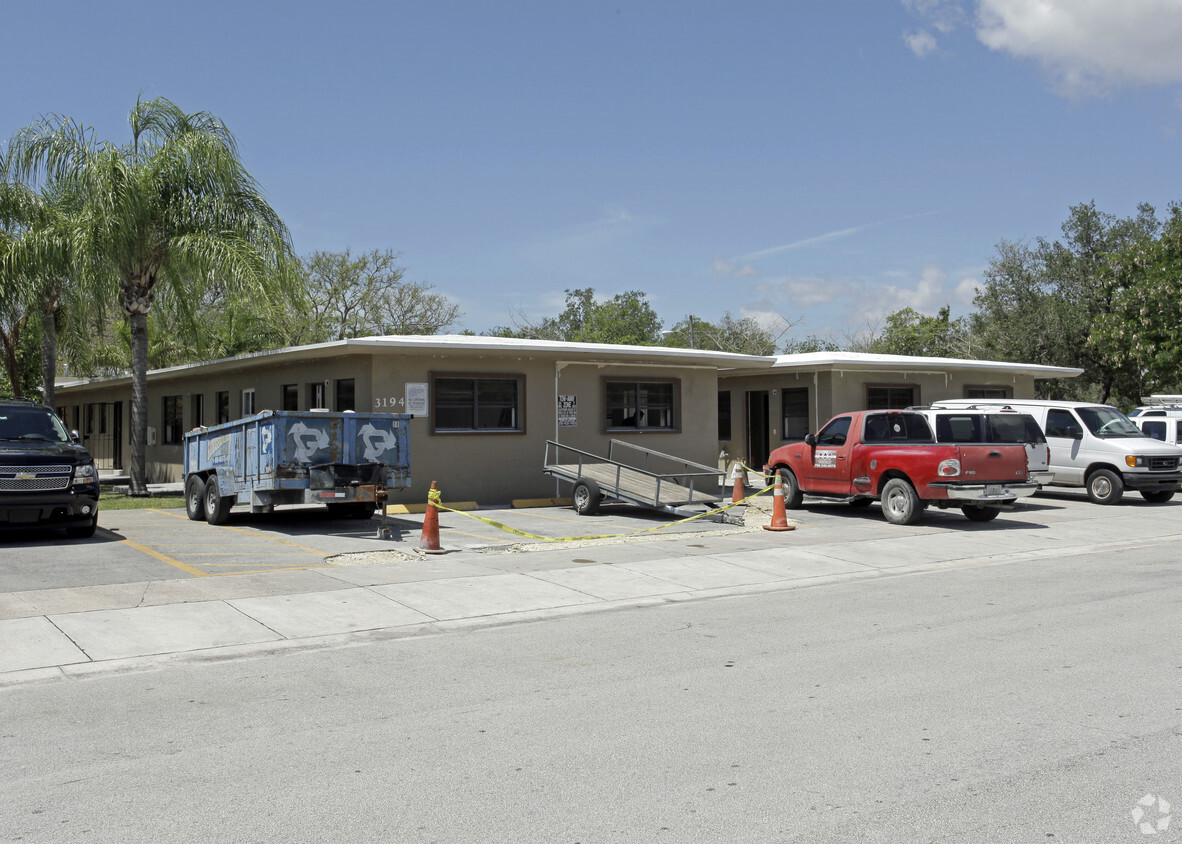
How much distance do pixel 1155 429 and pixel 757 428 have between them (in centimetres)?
967

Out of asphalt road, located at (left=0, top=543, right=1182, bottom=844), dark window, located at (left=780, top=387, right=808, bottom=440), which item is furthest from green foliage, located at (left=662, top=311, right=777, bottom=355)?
Answer: asphalt road, located at (left=0, top=543, right=1182, bottom=844)

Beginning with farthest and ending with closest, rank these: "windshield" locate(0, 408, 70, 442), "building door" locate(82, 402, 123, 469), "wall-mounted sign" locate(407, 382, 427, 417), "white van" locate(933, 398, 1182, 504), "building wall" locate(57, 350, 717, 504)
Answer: "building door" locate(82, 402, 123, 469), "white van" locate(933, 398, 1182, 504), "building wall" locate(57, 350, 717, 504), "wall-mounted sign" locate(407, 382, 427, 417), "windshield" locate(0, 408, 70, 442)

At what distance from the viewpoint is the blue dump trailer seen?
1396 cm

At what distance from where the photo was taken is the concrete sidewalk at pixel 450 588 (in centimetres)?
817

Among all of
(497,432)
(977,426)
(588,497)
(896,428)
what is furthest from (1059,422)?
(497,432)

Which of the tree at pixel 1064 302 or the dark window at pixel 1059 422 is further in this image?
the tree at pixel 1064 302

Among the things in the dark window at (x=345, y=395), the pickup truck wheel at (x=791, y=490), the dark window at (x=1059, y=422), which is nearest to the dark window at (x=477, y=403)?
the dark window at (x=345, y=395)

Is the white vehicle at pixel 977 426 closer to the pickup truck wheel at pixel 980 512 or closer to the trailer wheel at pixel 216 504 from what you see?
the pickup truck wheel at pixel 980 512

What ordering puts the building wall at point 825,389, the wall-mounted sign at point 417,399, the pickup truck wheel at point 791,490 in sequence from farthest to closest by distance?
the building wall at point 825,389, the pickup truck wheel at point 791,490, the wall-mounted sign at point 417,399

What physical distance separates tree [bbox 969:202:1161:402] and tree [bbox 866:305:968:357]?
5.13 meters

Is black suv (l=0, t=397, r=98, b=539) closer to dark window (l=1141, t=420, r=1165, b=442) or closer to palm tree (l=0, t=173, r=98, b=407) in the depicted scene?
palm tree (l=0, t=173, r=98, b=407)

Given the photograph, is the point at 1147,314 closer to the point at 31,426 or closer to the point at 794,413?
the point at 794,413

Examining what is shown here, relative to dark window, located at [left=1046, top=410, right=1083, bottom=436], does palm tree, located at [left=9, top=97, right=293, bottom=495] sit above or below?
above

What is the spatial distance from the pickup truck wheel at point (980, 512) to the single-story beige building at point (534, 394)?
6515 millimetres
